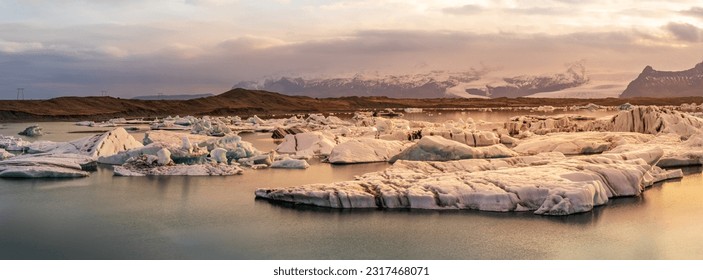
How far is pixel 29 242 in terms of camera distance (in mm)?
10633

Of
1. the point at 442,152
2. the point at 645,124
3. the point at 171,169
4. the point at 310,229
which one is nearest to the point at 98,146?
the point at 171,169

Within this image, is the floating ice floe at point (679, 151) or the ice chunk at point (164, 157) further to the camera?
the floating ice floe at point (679, 151)

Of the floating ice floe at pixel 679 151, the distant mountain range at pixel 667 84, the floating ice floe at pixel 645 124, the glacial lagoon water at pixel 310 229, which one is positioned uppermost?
the distant mountain range at pixel 667 84

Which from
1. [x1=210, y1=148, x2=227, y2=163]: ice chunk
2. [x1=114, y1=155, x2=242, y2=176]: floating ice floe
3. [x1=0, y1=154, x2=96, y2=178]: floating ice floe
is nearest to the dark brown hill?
[x1=0, y1=154, x2=96, y2=178]: floating ice floe

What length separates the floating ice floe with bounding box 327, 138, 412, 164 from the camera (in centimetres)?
2014

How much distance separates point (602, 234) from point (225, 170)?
1009 centimetres

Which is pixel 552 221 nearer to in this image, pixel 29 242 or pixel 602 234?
pixel 602 234

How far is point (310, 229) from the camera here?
1109cm

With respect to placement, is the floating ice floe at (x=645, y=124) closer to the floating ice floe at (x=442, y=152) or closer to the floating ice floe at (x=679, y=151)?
the floating ice floe at (x=679, y=151)

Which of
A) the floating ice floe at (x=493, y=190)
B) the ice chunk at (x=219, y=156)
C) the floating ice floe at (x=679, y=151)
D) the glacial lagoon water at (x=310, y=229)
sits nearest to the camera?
the glacial lagoon water at (x=310, y=229)

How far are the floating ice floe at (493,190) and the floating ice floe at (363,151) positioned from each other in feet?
17.3

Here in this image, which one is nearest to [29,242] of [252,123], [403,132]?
[403,132]

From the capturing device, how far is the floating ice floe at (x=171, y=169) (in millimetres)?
17641

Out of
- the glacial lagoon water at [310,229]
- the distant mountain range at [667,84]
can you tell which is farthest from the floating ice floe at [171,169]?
A: the distant mountain range at [667,84]
